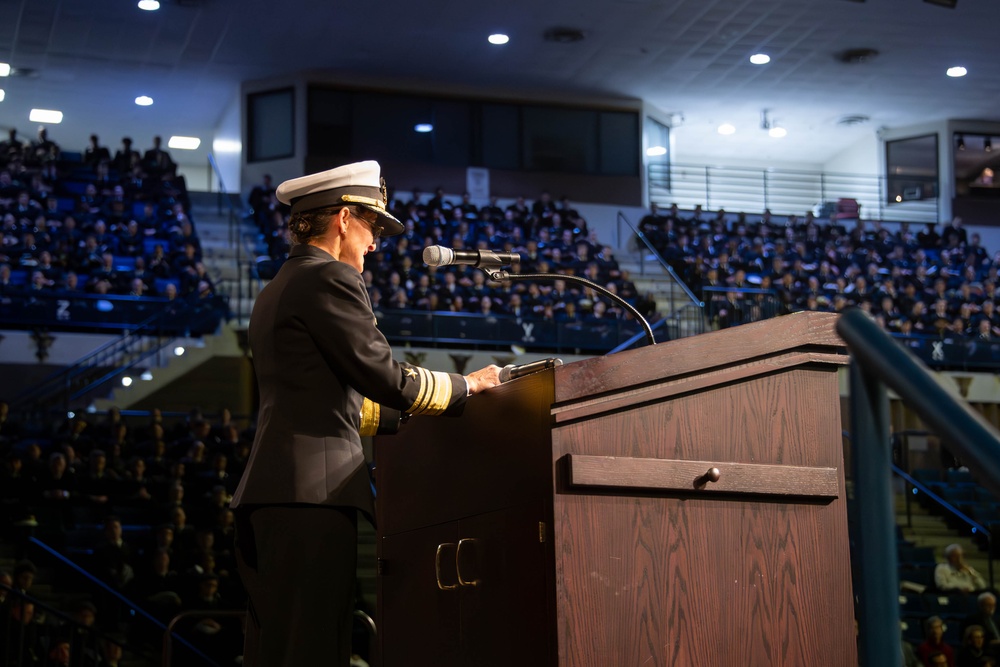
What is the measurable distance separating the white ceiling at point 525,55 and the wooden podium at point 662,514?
15582 millimetres

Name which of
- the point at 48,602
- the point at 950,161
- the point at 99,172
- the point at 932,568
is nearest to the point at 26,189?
the point at 99,172

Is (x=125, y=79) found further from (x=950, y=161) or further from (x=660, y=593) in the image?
(x=660, y=593)

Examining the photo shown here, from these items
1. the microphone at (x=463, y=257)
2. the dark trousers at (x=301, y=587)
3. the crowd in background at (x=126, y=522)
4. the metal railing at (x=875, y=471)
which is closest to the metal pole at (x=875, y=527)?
the metal railing at (x=875, y=471)

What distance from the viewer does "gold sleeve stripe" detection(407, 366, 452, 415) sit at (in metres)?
2.43

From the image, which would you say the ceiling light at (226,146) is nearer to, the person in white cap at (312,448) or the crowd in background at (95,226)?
the crowd in background at (95,226)

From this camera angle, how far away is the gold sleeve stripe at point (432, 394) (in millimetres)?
2430

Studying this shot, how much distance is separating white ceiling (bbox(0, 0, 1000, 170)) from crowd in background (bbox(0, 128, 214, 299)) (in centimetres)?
164

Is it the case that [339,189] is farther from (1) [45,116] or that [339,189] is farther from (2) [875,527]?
(1) [45,116]

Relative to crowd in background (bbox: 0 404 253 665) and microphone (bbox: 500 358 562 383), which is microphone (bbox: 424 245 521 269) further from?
crowd in background (bbox: 0 404 253 665)

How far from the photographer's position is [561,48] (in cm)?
1914

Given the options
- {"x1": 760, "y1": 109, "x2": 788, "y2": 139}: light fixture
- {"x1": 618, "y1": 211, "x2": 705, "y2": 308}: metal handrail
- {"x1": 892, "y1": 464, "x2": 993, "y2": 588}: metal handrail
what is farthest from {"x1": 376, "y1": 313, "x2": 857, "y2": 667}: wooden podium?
{"x1": 760, "y1": 109, "x2": 788, "y2": 139}: light fixture

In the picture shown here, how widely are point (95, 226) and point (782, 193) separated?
45.0 ft

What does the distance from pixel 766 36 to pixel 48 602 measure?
543 inches

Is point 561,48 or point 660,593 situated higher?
point 561,48
